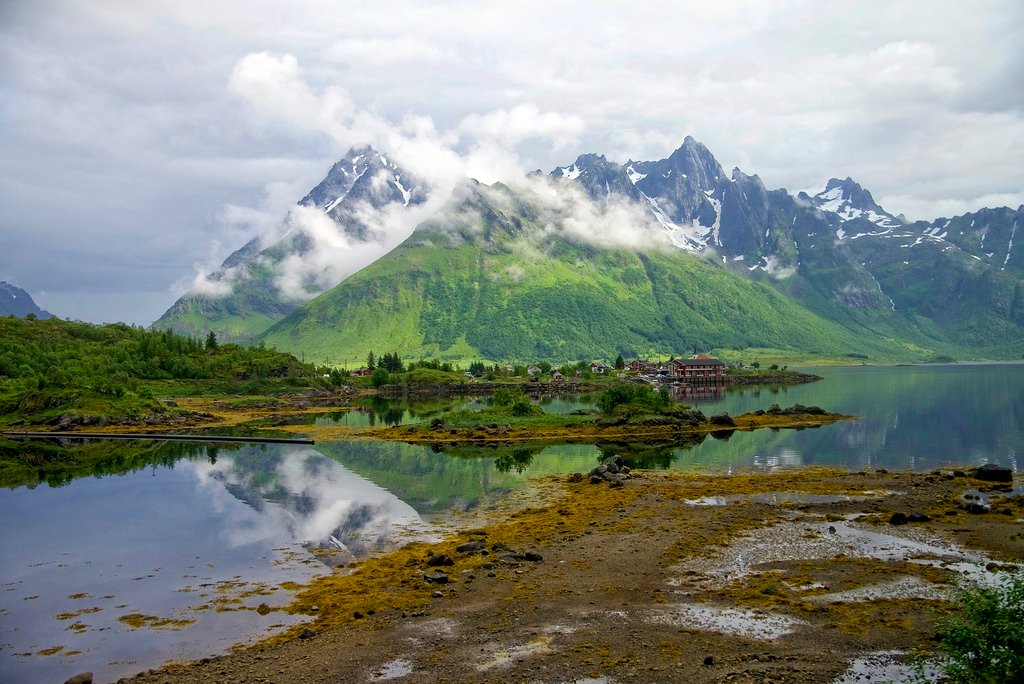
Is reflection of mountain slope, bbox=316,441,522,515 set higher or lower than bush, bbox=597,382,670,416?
lower

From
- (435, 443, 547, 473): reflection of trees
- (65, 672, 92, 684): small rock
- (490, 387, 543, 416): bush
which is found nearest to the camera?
(65, 672, 92, 684): small rock

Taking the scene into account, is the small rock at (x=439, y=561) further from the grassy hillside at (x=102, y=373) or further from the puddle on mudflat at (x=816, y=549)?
the grassy hillside at (x=102, y=373)

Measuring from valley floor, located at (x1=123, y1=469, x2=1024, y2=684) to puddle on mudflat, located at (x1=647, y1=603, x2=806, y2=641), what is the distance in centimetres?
9

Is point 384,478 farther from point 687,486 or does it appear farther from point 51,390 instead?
point 51,390

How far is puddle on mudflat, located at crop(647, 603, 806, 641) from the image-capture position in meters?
23.7

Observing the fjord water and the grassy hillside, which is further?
the grassy hillside

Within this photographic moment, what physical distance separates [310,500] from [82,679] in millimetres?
31790

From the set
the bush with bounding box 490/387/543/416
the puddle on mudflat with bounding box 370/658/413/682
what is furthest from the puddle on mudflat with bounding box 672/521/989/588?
the bush with bounding box 490/387/543/416

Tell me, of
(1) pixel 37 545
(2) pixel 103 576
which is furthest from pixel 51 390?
(2) pixel 103 576

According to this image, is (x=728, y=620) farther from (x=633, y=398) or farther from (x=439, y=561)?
(x=633, y=398)

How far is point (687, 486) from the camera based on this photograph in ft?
178

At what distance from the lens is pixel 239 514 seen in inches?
1933

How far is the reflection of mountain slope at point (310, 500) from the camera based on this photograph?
139 feet

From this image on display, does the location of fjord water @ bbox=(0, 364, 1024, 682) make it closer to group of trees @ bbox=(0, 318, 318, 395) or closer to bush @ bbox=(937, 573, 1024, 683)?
bush @ bbox=(937, 573, 1024, 683)
